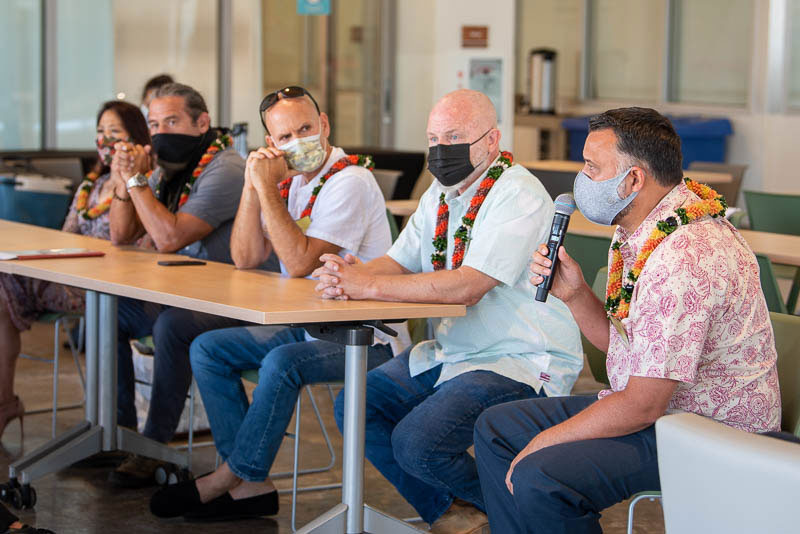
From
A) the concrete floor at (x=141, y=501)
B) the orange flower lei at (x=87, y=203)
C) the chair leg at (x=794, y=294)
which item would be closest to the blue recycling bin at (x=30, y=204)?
the orange flower lei at (x=87, y=203)

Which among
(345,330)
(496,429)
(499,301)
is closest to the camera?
(496,429)

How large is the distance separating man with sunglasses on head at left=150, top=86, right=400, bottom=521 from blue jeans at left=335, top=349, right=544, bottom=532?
19cm

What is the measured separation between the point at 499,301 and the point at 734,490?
150cm

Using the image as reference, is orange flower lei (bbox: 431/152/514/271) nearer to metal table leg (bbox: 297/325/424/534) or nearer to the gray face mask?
metal table leg (bbox: 297/325/424/534)

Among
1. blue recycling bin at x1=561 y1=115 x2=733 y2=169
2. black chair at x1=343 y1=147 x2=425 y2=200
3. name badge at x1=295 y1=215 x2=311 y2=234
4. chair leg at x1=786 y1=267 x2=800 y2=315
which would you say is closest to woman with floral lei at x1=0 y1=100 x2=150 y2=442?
name badge at x1=295 y1=215 x2=311 y2=234

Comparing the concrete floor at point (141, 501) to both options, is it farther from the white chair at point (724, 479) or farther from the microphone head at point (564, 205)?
the white chair at point (724, 479)

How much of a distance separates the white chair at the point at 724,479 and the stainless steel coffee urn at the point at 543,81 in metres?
9.74

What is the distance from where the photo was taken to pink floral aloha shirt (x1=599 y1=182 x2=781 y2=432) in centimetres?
200

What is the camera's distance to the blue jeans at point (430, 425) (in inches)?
103

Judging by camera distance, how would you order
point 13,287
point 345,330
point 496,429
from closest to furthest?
point 496,429, point 345,330, point 13,287

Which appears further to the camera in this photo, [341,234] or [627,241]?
[341,234]

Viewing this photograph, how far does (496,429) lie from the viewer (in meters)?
2.39

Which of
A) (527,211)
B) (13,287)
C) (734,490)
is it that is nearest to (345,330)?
(527,211)

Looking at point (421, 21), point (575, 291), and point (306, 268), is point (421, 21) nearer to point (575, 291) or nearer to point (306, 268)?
point (306, 268)
